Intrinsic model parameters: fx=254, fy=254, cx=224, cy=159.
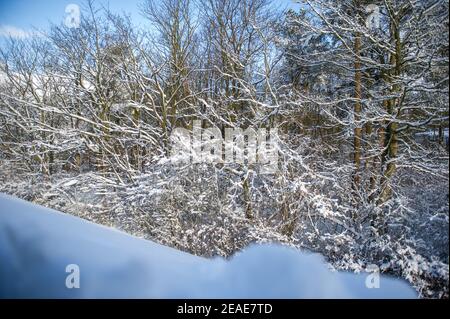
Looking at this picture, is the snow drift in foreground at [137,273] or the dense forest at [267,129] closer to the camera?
the snow drift in foreground at [137,273]

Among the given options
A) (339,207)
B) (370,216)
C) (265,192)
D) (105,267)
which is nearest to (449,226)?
(370,216)

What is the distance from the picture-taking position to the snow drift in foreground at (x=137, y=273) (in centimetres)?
249

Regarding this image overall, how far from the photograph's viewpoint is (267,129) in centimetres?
637

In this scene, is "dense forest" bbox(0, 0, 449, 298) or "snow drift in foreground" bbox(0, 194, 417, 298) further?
"dense forest" bbox(0, 0, 449, 298)

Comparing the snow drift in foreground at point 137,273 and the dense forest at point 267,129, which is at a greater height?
the dense forest at point 267,129

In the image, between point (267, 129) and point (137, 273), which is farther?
point (267, 129)

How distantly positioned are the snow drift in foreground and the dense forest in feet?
5.37

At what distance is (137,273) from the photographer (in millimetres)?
2572

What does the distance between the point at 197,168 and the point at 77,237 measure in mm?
3223

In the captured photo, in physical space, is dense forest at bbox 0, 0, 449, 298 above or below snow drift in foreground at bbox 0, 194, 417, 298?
above

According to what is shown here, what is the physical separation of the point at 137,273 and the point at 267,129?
4.68 meters

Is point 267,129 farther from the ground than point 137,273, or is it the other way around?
point 267,129

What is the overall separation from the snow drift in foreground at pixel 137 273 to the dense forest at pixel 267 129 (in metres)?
1.64

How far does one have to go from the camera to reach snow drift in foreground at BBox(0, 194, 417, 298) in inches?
98.0
